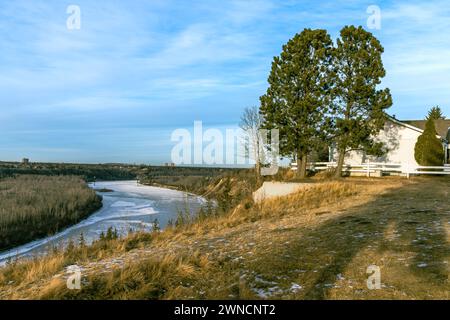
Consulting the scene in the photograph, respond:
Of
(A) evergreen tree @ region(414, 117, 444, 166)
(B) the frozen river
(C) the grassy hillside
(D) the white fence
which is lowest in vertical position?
(B) the frozen river

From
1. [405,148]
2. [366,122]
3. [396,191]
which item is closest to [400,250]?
[396,191]

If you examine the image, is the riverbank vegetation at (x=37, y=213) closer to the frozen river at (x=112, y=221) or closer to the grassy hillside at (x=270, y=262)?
the frozen river at (x=112, y=221)

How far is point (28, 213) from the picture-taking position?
27547mm

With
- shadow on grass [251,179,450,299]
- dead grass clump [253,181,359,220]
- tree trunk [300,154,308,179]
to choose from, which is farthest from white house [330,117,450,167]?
shadow on grass [251,179,450,299]

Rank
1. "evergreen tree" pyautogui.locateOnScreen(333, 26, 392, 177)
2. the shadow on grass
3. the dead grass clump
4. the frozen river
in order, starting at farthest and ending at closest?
"evergreen tree" pyautogui.locateOnScreen(333, 26, 392, 177), the frozen river, the dead grass clump, the shadow on grass

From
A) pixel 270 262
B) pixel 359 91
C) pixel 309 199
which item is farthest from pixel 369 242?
pixel 359 91

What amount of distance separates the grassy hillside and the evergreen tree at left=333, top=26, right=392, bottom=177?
15192 mm

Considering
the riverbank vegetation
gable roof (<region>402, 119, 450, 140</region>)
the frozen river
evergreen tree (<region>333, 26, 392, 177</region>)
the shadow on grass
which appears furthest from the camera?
gable roof (<region>402, 119, 450, 140</region>)

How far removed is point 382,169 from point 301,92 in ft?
28.9

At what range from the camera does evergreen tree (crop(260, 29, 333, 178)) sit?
29516 millimetres

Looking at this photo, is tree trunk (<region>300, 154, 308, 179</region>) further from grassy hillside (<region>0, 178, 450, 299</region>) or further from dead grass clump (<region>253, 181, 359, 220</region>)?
grassy hillside (<region>0, 178, 450, 299</region>)

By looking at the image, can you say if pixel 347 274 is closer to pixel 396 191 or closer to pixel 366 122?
pixel 396 191

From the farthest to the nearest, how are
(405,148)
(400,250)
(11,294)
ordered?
(405,148)
(400,250)
(11,294)
